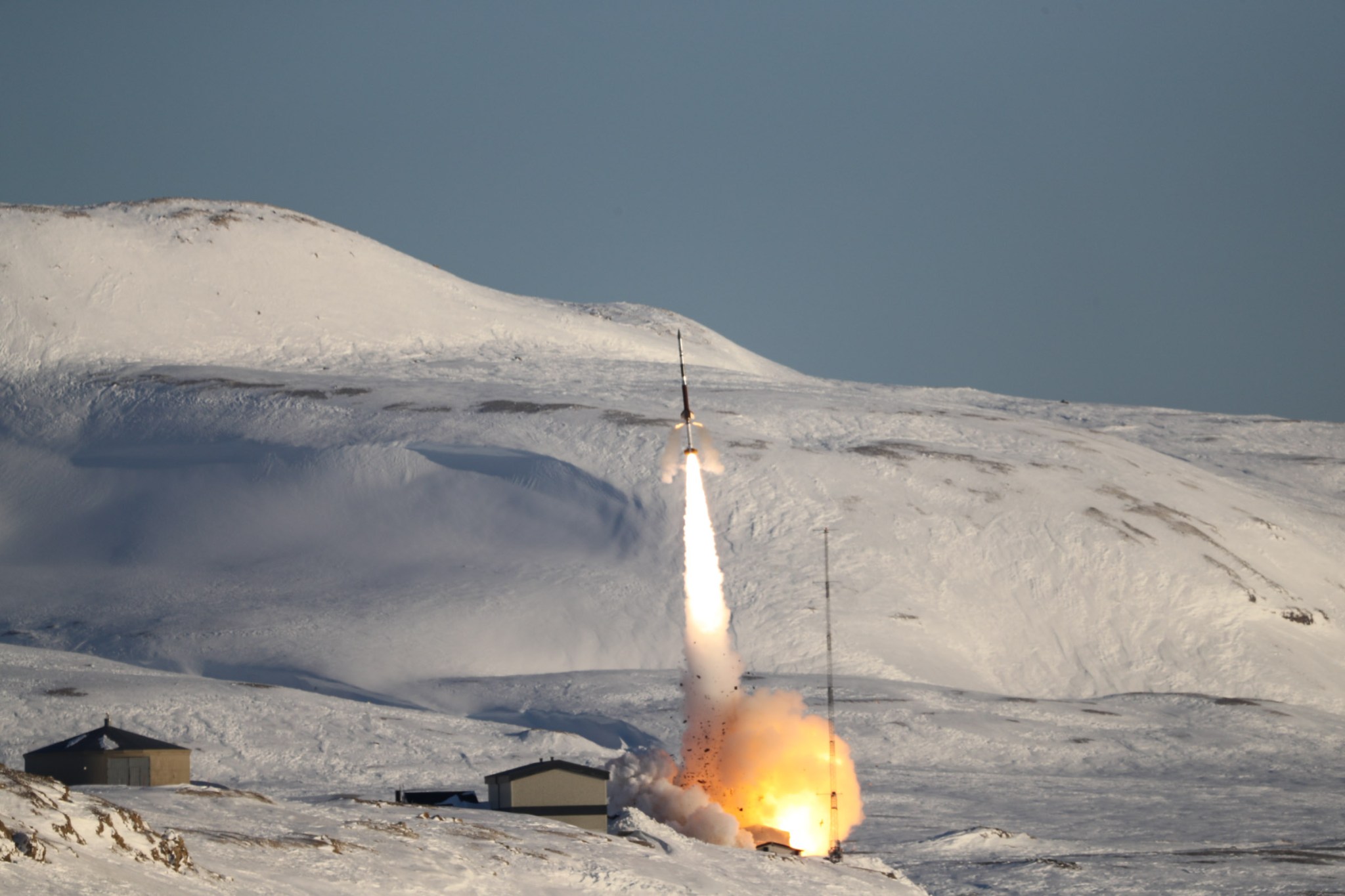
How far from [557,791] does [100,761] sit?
541 inches

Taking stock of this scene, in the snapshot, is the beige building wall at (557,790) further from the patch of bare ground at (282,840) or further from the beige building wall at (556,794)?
the patch of bare ground at (282,840)

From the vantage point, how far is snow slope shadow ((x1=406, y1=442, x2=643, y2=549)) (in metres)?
113

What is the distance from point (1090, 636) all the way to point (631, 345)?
75.1 metres

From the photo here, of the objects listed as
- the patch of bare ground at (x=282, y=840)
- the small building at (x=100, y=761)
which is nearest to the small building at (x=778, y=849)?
the patch of bare ground at (x=282, y=840)

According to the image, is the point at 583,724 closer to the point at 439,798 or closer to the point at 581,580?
the point at 581,580

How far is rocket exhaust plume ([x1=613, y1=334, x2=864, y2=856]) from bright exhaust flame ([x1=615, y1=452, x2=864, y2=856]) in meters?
0.03

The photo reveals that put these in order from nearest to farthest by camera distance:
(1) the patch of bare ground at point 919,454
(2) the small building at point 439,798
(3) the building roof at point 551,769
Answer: (3) the building roof at point 551,769 → (2) the small building at point 439,798 → (1) the patch of bare ground at point 919,454

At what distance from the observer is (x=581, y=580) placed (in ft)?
346

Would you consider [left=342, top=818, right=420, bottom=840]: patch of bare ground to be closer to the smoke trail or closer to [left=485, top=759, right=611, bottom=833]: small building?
[left=485, top=759, right=611, bottom=833]: small building

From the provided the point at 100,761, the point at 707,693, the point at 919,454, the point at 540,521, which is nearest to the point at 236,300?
the point at 540,521

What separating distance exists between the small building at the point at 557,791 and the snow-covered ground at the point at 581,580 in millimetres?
3188

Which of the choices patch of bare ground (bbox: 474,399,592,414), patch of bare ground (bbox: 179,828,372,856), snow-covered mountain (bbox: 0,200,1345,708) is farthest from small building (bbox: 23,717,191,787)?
patch of bare ground (bbox: 474,399,592,414)

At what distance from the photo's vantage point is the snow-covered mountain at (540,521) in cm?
10031

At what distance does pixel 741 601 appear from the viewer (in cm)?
10469
